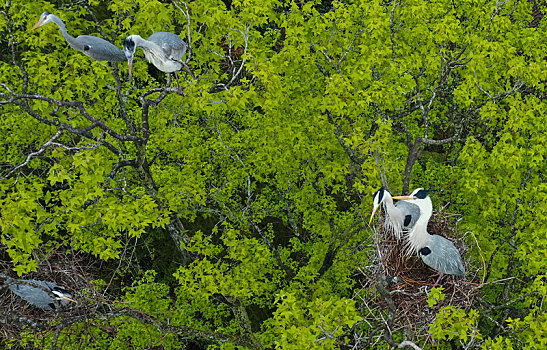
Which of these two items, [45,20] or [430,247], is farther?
[45,20]

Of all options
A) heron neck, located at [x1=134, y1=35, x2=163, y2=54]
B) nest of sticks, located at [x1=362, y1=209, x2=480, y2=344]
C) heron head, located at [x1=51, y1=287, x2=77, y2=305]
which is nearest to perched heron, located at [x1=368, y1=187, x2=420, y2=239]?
nest of sticks, located at [x1=362, y1=209, x2=480, y2=344]

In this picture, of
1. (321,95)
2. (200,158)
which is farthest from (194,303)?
(321,95)

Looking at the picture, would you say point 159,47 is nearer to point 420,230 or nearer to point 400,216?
point 400,216

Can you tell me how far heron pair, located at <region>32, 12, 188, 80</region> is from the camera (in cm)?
738

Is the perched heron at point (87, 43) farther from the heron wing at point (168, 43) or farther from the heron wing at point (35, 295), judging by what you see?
the heron wing at point (35, 295)

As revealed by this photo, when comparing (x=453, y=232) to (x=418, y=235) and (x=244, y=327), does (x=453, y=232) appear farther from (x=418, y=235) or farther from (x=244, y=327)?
(x=244, y=327)

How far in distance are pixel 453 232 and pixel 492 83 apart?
12.8 ft

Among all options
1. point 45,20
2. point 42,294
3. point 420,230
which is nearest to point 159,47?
point 45,20

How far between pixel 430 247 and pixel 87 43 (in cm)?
632

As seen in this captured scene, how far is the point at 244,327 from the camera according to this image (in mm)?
10227

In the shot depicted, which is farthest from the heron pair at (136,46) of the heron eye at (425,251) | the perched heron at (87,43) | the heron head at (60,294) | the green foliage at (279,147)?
the heron eye at (425,251)

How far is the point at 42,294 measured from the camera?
8086 millimetres

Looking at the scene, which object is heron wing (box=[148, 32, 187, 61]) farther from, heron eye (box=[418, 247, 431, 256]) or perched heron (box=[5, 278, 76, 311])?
heron eye (box=[418, 247, 431, 256])

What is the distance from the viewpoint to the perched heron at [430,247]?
726 centimetres
